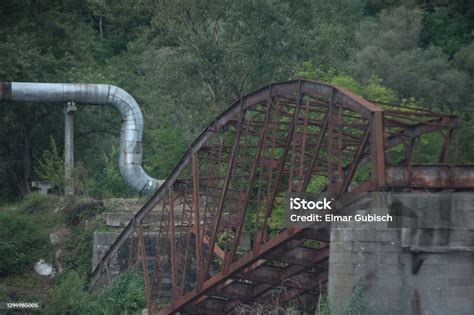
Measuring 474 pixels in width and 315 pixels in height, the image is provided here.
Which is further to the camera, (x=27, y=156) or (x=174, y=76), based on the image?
(x=27, y=156)

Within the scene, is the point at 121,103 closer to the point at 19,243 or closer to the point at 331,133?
the point at 19,243

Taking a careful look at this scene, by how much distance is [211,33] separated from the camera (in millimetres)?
41125

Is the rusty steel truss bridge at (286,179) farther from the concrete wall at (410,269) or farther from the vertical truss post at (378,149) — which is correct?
the concrete wall at (410,269)

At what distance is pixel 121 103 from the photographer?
40.3 meters

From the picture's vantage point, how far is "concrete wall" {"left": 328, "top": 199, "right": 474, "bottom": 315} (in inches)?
788

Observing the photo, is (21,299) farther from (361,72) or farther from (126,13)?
(126,13)

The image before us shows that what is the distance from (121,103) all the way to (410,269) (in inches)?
858

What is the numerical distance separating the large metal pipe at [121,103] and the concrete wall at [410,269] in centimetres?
2016

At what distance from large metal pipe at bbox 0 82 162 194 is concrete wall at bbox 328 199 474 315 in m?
20.2

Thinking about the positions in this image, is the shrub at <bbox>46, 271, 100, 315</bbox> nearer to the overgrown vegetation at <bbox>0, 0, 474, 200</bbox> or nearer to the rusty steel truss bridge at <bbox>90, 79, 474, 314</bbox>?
the rusty steel truss bridge at <bbox>90, 79, 474, 314</bbox>

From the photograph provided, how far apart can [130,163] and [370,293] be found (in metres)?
21.0

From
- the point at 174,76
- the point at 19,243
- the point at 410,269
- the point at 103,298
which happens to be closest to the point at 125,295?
the point at 103,298

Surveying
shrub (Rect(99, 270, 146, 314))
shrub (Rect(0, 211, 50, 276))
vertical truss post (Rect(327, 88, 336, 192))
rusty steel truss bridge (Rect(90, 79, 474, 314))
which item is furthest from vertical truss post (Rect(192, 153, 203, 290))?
shrub (Rect(0, 211, 50, 276))

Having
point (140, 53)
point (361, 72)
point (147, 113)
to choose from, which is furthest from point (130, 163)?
point (140, 53)
